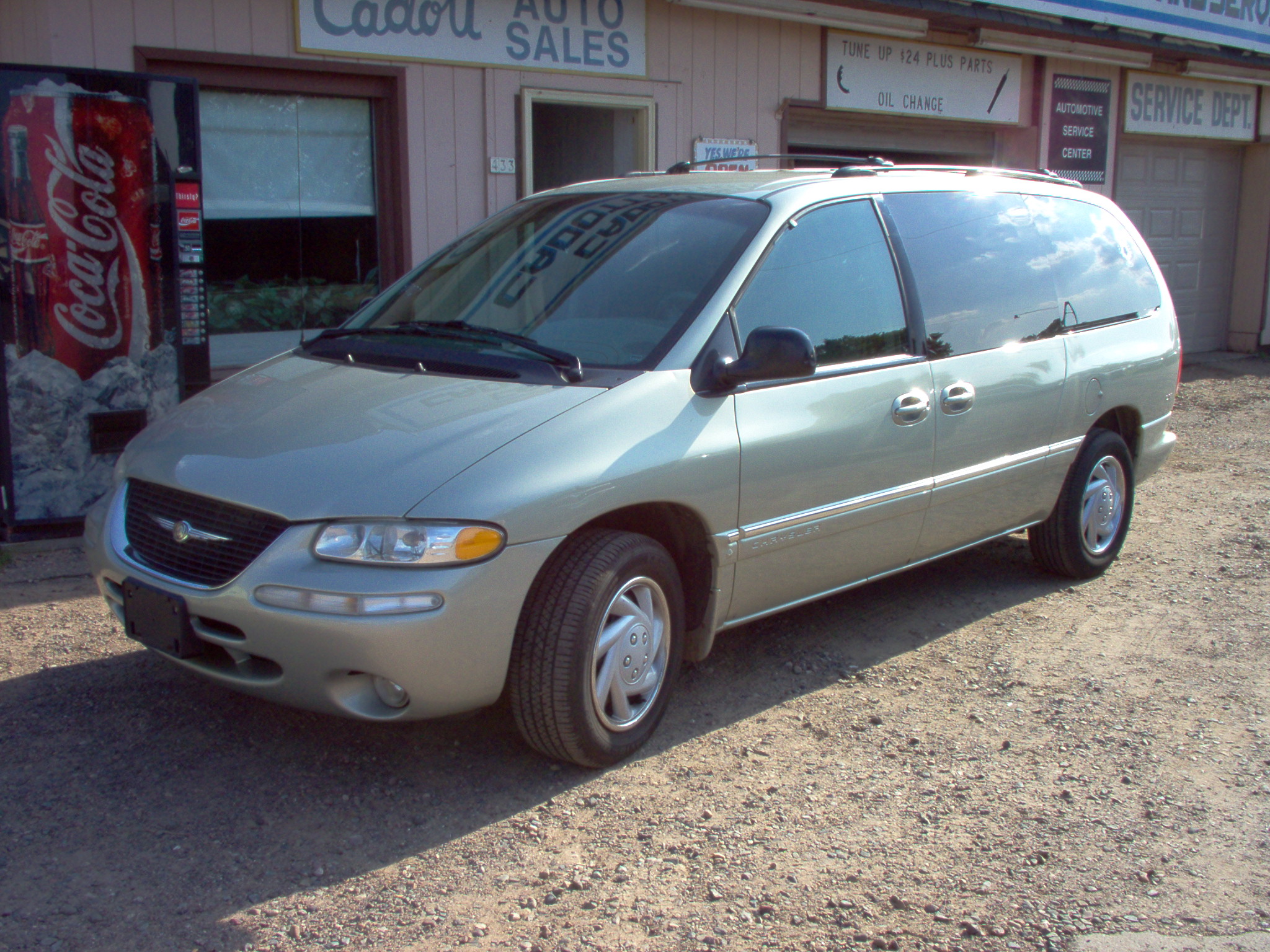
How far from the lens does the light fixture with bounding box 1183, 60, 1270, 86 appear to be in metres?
13.2

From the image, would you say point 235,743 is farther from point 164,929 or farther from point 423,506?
point 423,506

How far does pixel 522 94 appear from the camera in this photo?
796cm

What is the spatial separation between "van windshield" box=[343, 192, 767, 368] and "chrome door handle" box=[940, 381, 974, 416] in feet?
3.37

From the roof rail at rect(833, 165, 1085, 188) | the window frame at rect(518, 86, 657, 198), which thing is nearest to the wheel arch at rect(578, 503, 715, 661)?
the roof rail at rect(833, 165, 1085, 188)

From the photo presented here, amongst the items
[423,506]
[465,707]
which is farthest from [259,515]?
[465,707]

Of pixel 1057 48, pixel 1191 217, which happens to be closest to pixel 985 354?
pixel 1057 48

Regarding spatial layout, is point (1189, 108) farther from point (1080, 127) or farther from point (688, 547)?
point (688, 547)

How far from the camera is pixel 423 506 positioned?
10.3 ft

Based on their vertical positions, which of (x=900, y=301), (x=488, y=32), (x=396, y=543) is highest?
(x=488, y=32)

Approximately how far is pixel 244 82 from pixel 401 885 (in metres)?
5.41

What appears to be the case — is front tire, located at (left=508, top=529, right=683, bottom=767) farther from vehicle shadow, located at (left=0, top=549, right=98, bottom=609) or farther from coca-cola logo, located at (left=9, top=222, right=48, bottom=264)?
coca-cola logo, located at (left=9, top=222, right=48, bottom=264)

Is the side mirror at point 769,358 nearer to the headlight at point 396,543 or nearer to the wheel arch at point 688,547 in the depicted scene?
the wheel arch at point 688,547

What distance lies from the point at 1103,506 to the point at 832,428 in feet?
7.38

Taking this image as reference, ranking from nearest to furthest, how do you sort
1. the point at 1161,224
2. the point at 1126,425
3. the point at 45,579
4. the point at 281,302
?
the point at 45,579
the point at 1126,425
the point at 281,302
the point at 1161,224
